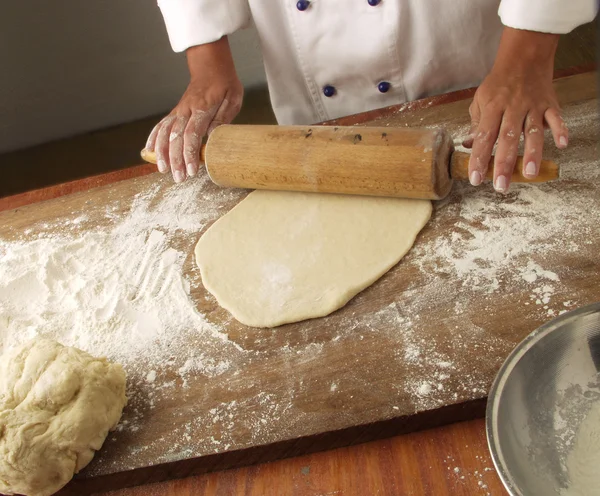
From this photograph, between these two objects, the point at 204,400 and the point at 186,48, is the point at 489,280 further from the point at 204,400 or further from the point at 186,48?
the point at 186,48

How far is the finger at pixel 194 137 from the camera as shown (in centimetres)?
171

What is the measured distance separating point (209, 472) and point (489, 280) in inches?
30.2

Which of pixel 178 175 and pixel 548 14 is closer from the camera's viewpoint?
pixel 548 14

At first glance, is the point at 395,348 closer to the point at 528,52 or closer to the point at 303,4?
the point at 528,52

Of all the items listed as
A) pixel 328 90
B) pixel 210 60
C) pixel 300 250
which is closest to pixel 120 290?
pixel 300 250

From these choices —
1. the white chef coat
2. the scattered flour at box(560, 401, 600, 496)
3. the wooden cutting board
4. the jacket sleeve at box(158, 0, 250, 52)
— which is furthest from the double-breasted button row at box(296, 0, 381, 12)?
the scattered flour at box(560, 401, 600, 496)

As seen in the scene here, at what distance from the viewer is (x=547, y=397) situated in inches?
40.2

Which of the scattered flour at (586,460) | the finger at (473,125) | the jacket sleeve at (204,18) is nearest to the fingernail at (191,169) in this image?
the jacket sleeve at (204,18)

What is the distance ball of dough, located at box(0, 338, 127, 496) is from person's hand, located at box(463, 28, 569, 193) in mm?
1019

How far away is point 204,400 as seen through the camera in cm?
127

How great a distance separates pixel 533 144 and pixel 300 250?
2.12 feet

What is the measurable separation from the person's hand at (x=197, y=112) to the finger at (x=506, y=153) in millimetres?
861

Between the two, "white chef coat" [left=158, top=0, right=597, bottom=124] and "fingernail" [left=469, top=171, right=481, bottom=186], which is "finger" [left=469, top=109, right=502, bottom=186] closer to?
"fingernail" [left=469, top=171, right=481, bottom=186]

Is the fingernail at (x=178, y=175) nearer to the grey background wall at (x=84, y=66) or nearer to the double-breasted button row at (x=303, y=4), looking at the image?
the double-breasted button row at (x=303, y=4)
